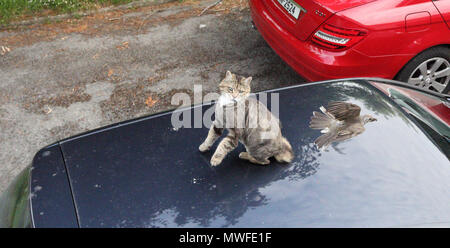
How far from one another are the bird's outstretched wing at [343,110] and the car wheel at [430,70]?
197cm

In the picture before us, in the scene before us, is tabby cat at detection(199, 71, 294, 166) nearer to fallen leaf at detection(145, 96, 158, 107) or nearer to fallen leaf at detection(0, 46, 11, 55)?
fallen leaf at detection(145, 96, 158, 107)

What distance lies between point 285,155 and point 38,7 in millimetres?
5702

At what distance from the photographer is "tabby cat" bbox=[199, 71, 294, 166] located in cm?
198

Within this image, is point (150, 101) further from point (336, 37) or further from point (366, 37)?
point (366, 37)

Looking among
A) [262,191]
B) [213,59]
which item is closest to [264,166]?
[262,191]

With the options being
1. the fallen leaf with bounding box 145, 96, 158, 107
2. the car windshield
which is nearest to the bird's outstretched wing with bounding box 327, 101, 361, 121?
the car windshield

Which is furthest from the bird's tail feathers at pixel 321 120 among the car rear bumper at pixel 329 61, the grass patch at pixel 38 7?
the grass patch at pixel 38 7

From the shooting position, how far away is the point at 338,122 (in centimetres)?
218

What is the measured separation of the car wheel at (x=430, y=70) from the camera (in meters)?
3.88

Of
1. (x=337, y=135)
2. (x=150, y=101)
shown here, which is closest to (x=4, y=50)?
(x=150, y=101)

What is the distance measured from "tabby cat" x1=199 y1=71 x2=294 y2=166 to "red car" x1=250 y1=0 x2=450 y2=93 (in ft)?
A: 5.92

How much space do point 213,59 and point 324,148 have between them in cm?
323

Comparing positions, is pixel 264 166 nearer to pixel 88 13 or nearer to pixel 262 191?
pixel 262 191

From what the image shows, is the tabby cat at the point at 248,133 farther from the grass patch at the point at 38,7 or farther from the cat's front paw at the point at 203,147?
the grass patch at the point at 38,7
